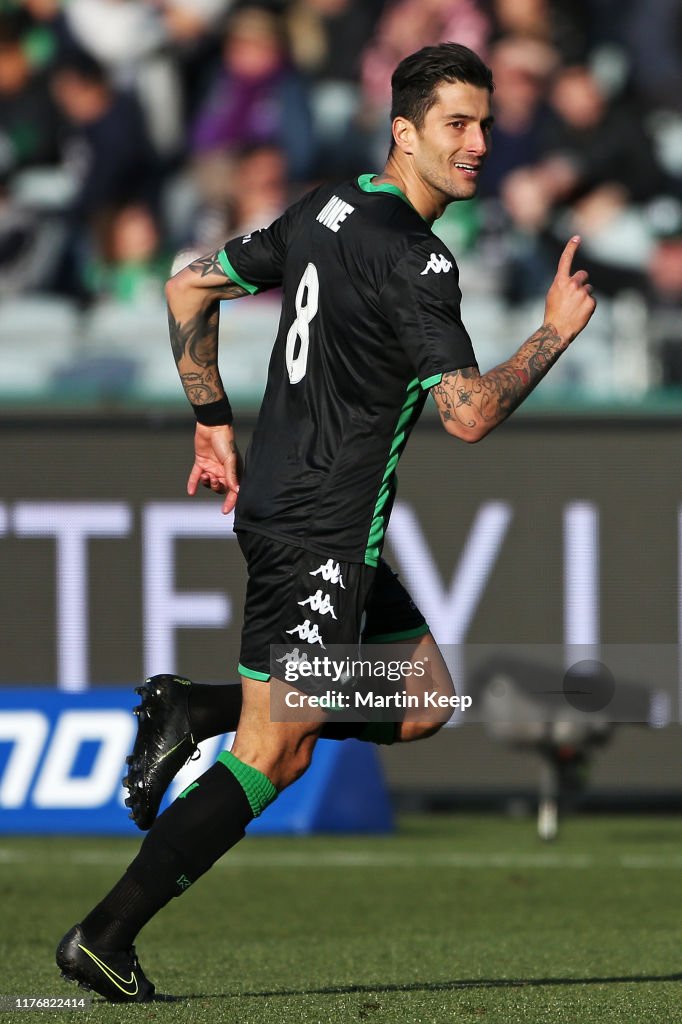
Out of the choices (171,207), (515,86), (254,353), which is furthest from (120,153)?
(254,353)

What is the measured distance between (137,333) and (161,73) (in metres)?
3.27

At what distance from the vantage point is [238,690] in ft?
13.6

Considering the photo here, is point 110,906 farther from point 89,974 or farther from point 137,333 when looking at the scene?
point 137,333

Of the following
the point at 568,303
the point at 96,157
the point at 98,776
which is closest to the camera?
the point at 568,303

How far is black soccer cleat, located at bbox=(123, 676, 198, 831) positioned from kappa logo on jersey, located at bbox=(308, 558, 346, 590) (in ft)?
1.63

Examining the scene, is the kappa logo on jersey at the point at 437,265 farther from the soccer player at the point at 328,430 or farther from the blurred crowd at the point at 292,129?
the blurred crowd at the point at 292,129

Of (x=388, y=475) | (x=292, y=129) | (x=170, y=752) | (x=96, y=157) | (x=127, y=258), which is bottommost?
(x=170, y=752)

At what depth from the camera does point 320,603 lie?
3.81 meters

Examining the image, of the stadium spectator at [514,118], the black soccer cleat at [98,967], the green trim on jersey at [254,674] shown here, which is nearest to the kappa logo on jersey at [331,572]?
the green trim on jersey at [254,674]

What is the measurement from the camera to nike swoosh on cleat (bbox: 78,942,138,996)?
3.74 metres

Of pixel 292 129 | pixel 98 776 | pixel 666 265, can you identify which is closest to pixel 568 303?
pixel 98 776

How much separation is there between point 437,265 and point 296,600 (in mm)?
755

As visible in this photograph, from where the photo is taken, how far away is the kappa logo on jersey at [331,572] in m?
3.83

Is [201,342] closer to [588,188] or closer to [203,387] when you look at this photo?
[203,387]
